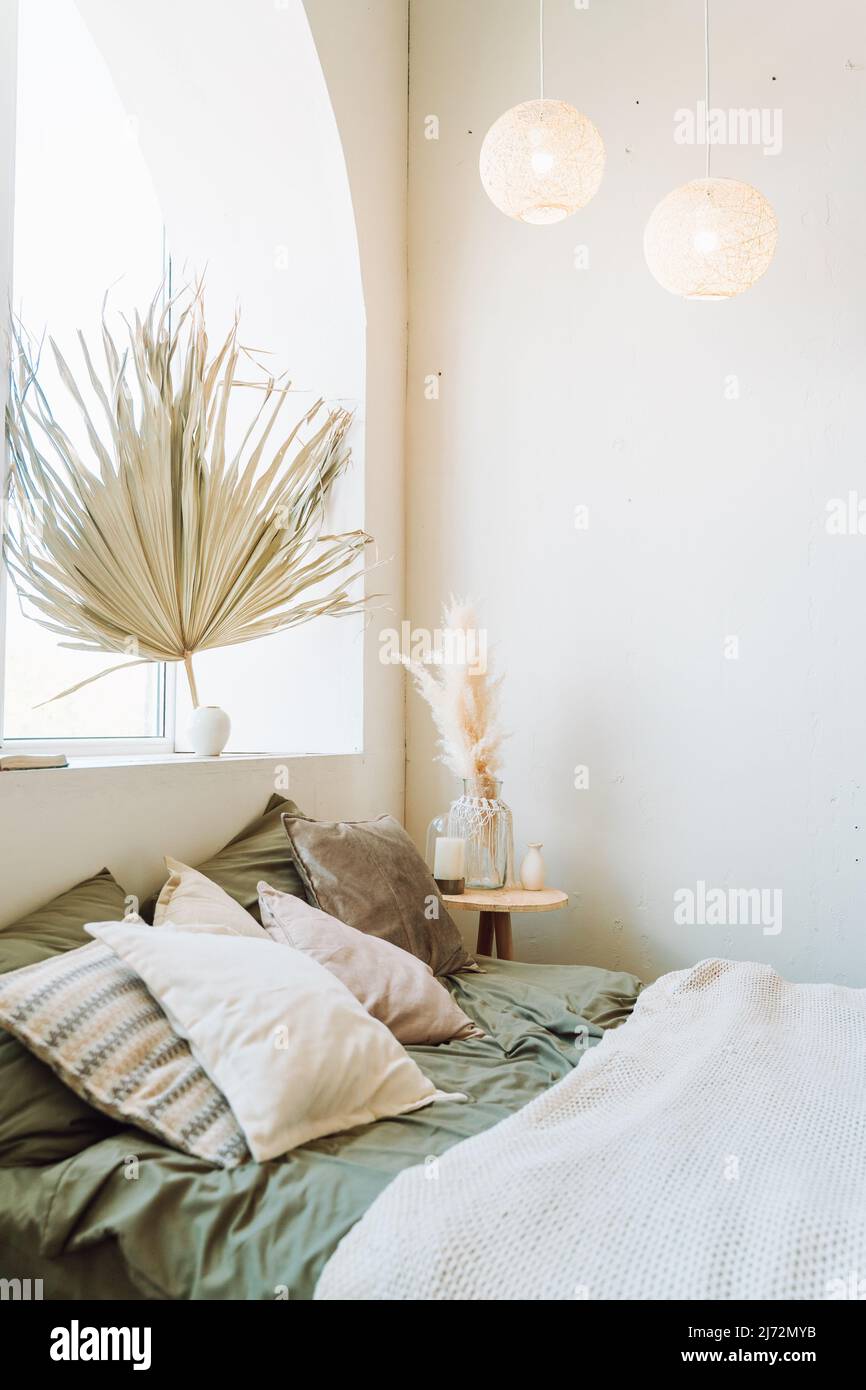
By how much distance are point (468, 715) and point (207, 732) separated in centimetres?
83

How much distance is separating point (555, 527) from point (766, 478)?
2.18 ft

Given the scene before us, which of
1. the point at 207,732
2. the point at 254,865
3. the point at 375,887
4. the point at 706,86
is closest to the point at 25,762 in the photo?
the point at 254,865

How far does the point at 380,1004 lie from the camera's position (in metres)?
1.88

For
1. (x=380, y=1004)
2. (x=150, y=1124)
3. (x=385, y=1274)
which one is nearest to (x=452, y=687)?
(x=380, y=1004)

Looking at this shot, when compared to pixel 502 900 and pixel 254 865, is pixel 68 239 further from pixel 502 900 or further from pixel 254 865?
pixel 502 900

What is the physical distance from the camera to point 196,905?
1837 millimetres

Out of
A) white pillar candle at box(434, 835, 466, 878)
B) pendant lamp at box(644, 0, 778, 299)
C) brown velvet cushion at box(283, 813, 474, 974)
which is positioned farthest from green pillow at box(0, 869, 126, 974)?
pendant lamp at box(644, 0, 778, 299)

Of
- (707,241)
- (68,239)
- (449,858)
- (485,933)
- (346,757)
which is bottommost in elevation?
(485,933)

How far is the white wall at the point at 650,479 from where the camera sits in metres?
2.94

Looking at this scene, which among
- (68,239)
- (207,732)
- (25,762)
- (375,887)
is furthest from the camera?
(68,239)

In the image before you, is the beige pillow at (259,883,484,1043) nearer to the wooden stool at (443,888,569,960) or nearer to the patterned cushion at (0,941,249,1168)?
the patterned cushion at (0,941,249,1168)

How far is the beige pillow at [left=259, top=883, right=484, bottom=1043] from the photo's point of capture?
1891 mm

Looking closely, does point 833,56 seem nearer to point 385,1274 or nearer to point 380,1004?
point 380,1004

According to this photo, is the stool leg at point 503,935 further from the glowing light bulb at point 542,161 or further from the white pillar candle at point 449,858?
the glowing light bulb at point 542,161
